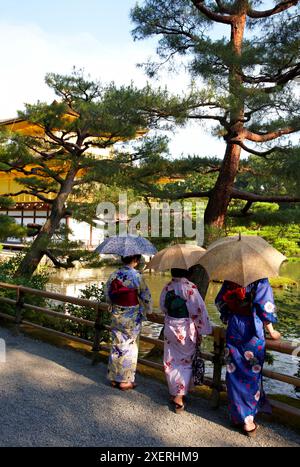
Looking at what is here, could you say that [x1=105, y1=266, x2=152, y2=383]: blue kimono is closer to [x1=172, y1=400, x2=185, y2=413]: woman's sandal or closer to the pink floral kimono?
the pink floral kimono

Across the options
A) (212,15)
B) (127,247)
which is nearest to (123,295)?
(127,247)

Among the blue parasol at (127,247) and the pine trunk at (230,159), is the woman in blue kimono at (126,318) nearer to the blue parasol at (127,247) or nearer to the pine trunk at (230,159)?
the blue parasol at (127,247)

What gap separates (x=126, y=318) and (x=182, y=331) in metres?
0.60

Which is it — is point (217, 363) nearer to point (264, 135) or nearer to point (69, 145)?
point (264, 135)

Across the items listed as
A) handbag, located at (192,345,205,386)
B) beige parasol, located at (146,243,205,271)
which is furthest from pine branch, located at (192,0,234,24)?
handbag, located at (192,345,205,386)

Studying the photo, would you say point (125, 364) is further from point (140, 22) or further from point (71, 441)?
point (140, 22)

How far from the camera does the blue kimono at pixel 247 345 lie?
300cm

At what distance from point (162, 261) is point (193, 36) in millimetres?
4391

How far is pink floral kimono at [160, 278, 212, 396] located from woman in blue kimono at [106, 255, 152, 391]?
43 centimetres

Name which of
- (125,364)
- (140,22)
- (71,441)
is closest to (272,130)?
(140,22)

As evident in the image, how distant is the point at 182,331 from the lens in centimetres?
344

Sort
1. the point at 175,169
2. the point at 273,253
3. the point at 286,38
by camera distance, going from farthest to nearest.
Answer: the point at 175,169 → the point at 286,38 → the point at 273,253

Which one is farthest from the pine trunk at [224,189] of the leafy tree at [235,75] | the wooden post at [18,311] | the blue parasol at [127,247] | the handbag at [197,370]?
the handbag at [197,370]
